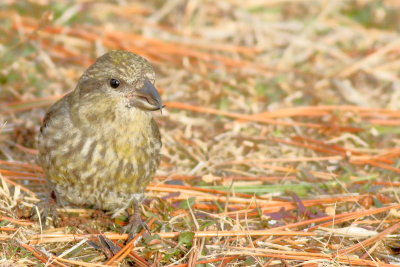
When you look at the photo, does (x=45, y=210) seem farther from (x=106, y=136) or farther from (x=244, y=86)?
(x=244, y=86)

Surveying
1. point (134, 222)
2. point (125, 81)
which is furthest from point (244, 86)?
point (125, 81)

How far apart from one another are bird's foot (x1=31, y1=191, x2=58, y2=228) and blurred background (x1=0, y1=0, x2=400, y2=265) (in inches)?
6.6

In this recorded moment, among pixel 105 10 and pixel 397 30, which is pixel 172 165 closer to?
pixel 105 10

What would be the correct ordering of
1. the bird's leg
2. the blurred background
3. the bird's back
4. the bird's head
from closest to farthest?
the bird's head < the bird's back < the bird's leg < the blurred background

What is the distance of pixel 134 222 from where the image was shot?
12.5ft

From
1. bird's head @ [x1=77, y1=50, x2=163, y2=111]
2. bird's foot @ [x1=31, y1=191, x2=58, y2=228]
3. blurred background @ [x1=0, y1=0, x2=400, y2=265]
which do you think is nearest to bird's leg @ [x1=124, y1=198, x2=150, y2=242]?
blurred background @ [x1=0, y1=0, x2=400, y2=265]

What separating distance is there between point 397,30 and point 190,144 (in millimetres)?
3324

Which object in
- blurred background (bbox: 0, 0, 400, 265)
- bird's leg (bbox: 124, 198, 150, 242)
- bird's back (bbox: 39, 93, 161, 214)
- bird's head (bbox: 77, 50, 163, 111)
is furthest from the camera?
blurred background (bbox: 0, 0, 400, 265)

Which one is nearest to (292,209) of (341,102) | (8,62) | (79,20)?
(341,102)

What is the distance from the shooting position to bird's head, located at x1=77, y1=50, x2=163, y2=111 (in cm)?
346

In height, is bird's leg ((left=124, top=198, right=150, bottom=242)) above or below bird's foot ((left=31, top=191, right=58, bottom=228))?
below

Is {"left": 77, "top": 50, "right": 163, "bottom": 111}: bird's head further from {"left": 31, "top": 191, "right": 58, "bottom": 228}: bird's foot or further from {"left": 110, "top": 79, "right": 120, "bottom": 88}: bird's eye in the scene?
{"left": 31, "top": 191, "right": 58, "bottom": 228}: bird's foot

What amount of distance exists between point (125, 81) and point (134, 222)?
90 cm

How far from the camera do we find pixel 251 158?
480 centimetres
